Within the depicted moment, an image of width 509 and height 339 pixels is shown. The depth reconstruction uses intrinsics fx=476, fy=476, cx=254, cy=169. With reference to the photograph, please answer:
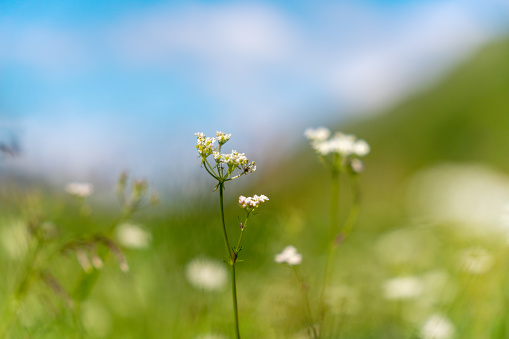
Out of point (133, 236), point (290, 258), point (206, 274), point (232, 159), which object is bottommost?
point (290, 258)

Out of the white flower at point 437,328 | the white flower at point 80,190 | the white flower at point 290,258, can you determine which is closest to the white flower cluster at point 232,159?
the white flower at point 290,258

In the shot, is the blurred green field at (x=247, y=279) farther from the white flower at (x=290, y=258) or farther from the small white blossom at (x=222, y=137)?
the small white blossom at (x=222, y=137)

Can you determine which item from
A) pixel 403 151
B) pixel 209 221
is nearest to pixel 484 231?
pixel 209 221

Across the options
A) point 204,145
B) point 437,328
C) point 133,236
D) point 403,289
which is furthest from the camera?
point 133,236

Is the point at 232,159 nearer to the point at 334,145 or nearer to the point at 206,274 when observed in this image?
the point at 334,145

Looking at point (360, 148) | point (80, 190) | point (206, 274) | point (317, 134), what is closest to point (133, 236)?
point (206, 274)

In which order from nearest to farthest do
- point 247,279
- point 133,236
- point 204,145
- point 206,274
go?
point 204,145, point 206,274, point 247,279, point 133,236
